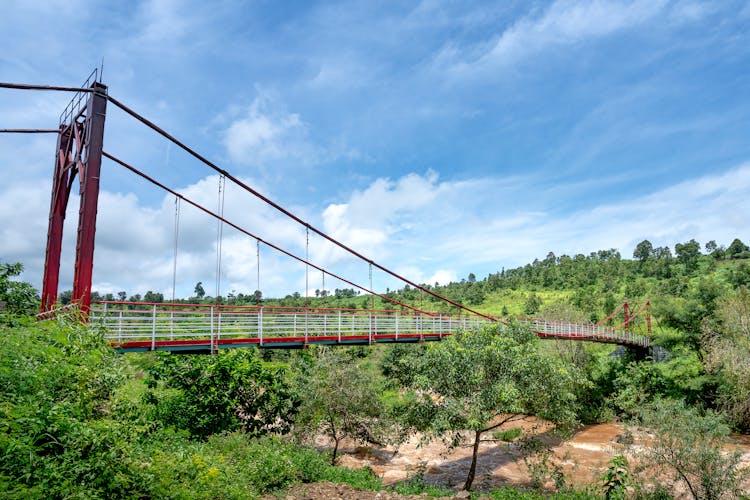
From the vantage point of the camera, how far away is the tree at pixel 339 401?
14.4m

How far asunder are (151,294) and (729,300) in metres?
60.2

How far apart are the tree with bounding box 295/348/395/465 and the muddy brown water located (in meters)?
1.59

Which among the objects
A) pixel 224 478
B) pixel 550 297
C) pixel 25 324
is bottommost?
pixel 224 478

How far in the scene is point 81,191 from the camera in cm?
1009

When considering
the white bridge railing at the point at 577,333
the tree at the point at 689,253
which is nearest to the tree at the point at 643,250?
the tree at the point at 689,253

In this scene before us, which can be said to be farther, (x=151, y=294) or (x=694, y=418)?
(x=151, y=294)

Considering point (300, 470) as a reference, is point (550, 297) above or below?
above

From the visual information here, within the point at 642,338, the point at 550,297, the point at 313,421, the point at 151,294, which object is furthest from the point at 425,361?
the point at 151,294

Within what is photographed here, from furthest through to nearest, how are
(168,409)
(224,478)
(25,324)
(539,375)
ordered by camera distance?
1. (168,409)
2. (539,375)
3. (224,478)
4. (25,324)

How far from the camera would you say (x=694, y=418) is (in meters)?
12.7

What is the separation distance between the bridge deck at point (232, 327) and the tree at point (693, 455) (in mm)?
4369

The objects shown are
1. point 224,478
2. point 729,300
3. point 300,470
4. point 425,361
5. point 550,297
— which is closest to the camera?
point 224,478

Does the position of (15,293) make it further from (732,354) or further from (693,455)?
(732,354)

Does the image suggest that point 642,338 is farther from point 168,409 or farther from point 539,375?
point 168,409
